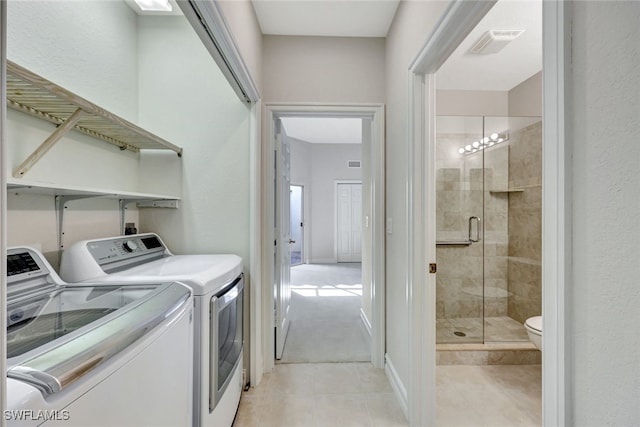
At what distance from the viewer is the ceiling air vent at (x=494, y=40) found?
2.04m

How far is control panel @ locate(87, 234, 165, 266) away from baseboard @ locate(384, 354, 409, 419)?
6.01 ft

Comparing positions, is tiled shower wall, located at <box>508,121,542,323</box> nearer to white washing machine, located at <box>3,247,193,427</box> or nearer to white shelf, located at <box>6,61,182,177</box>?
white washing machine, located at <box>3,247,193,427</box>

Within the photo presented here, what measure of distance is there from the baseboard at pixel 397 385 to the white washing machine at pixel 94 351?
49.6 inches

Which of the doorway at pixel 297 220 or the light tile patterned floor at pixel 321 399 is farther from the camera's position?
the doorway at pixel 297 220

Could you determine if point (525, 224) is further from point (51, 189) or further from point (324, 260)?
point (324, 260)

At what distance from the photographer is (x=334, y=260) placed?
267 inches

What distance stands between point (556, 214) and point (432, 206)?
0.90 m

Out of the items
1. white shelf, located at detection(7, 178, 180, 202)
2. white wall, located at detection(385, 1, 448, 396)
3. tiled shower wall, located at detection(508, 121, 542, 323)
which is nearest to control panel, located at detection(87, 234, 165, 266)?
white shelf, located at detection(7, 178, 180, 202)

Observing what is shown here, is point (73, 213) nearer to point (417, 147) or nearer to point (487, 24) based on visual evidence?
point (417, 147)

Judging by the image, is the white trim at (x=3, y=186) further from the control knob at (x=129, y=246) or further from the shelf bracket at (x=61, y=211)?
the control knob at (x=129, y=246)

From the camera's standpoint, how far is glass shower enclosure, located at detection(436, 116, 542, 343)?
295 centimetres

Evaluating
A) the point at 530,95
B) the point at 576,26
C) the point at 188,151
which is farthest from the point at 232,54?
the point at 530,95

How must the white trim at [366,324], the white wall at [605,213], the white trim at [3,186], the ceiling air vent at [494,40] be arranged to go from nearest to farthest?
the white trim at [3,186]
the white wall at [605,213]
the ceiling air vent at [494,40]
the white trim at [366,324]

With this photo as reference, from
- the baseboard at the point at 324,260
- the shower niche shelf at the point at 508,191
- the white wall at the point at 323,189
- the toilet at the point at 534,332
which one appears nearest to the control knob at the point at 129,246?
the toilet at the point at 534,332
